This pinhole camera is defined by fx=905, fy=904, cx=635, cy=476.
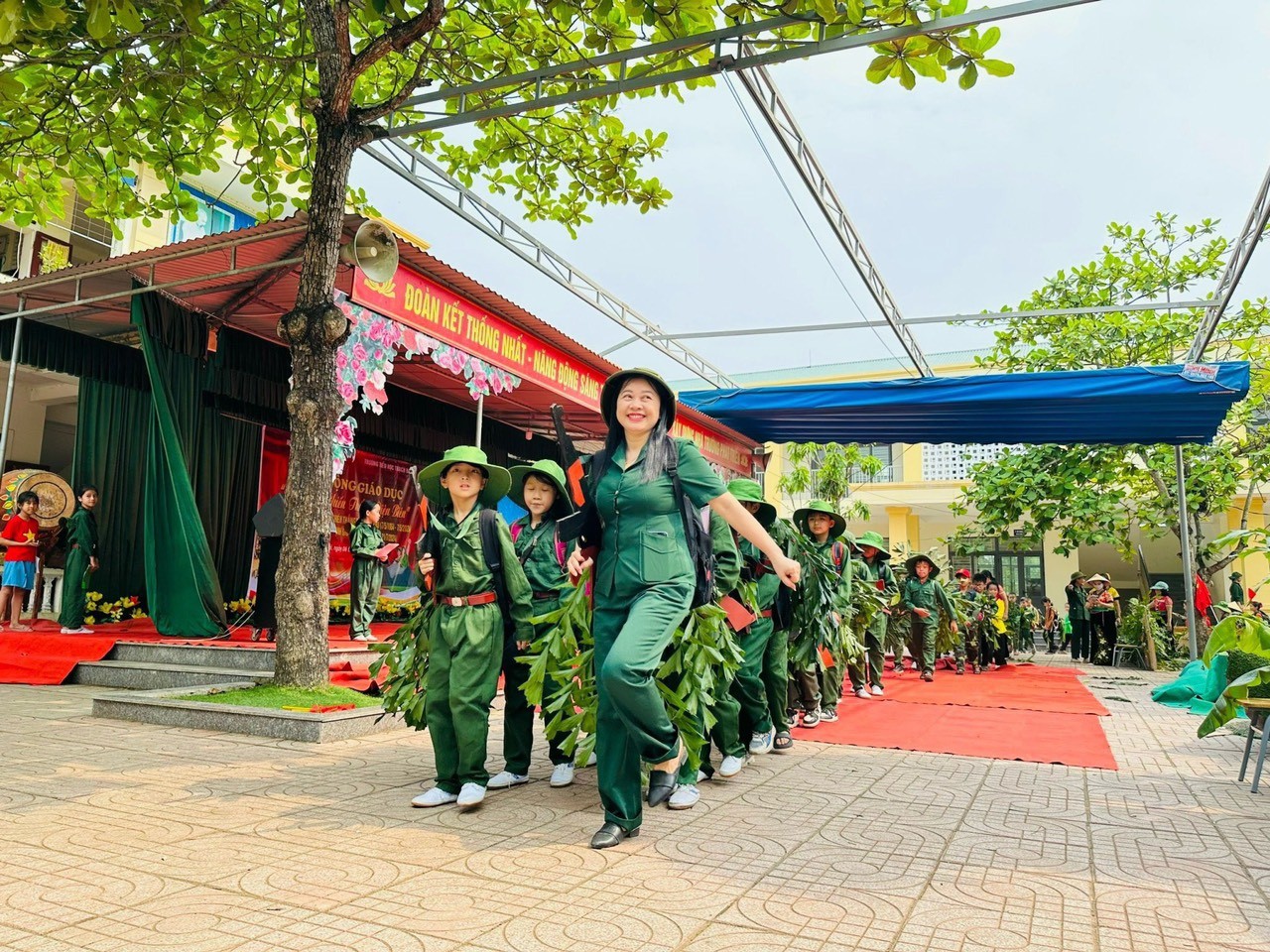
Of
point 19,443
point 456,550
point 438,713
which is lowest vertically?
point 438,713

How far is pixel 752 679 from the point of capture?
525 cm

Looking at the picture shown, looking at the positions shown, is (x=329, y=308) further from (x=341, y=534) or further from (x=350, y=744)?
(x=341, y=534)

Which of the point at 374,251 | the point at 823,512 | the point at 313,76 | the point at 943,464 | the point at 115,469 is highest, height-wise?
the point at 313,76

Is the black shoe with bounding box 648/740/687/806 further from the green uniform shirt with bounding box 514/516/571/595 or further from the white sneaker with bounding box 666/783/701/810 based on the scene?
the green uniform shirt with bounding box 514/516/571/595

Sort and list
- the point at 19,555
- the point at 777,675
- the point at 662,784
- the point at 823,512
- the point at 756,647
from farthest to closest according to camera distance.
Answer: the point at 19,555 → the point at 823,512 → the point at 777,675 → the point at 756,647 → the point at 662,784

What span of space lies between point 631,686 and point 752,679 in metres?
2.12

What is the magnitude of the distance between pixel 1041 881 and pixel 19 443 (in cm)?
1513

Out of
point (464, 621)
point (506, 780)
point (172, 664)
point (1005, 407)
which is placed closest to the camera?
point (464, 621)

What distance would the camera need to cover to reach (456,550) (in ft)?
13.8

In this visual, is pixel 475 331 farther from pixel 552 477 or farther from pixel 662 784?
pixel 662 784

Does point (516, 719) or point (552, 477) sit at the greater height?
point (552, 477)

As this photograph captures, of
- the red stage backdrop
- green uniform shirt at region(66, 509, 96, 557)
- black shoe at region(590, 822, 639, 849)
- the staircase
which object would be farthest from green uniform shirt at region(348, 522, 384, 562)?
black shoe at region(590, 822, 639, 849)

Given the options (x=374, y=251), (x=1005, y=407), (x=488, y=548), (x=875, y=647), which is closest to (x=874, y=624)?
(x=875, y=647)

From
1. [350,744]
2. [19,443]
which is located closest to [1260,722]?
[350,744]
